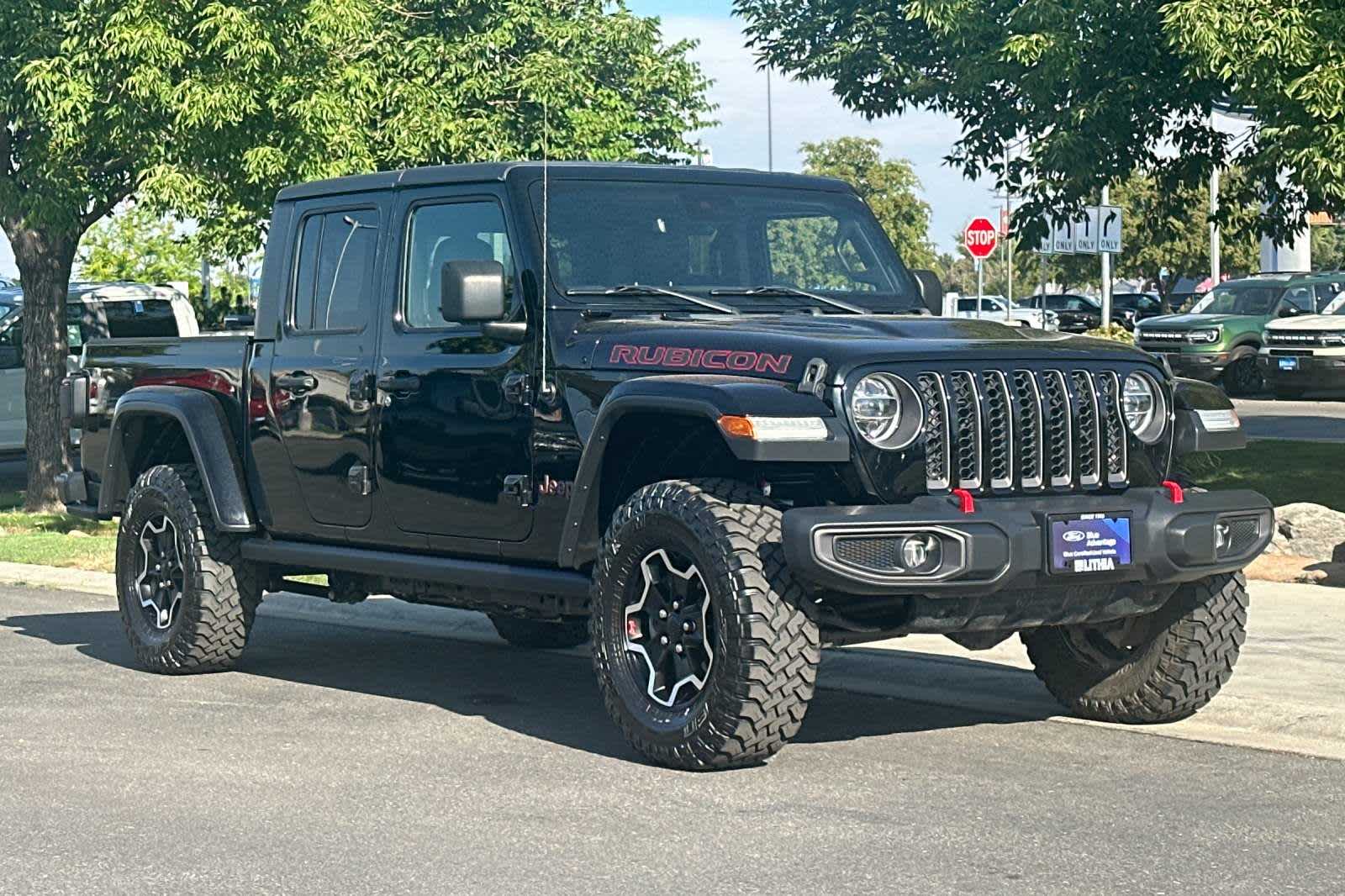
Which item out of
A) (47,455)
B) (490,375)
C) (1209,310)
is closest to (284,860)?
(490,375)

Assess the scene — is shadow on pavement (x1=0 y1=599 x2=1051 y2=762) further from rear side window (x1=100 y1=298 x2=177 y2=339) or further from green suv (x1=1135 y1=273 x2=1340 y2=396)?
green suv (x1=1135 y1=273 x2=1340 y2=396)

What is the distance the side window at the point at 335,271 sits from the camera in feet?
29.8

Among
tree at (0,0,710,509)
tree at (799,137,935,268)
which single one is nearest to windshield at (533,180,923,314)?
tree at (0,0,710,509)

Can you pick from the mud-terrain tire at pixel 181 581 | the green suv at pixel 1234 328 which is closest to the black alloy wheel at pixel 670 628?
the mud-terrain tire at pixel 181 581

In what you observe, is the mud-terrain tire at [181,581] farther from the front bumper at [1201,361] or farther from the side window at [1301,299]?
the side window at [1301,299]

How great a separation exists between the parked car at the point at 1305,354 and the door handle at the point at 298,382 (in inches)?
934

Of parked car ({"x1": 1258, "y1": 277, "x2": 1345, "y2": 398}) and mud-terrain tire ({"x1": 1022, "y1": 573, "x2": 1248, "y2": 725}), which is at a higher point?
parked car ({"x1": 1258, "y1": 277, "x2": 1345, "y2": 398})

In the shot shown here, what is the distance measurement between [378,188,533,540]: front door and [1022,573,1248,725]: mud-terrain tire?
206 centimetres

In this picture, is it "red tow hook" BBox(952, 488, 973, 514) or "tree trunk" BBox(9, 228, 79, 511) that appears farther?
"tree trunk" BBox(9, 228, 79, 511)

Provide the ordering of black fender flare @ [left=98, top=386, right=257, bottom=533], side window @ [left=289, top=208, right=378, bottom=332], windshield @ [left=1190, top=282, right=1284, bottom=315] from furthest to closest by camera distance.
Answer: windshield @ [left=1190, top=282, right=1284, bottom=315]
black fender flare @ [left=98, top=386, right=257, bottom=533]
side window @ [left=289, top=208, right=378, bottom=332]

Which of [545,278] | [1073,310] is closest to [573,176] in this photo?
[545,278]

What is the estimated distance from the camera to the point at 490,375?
8211 mm

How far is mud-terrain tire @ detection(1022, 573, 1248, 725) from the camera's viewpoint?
26.0 ft

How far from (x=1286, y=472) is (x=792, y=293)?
1137cm
